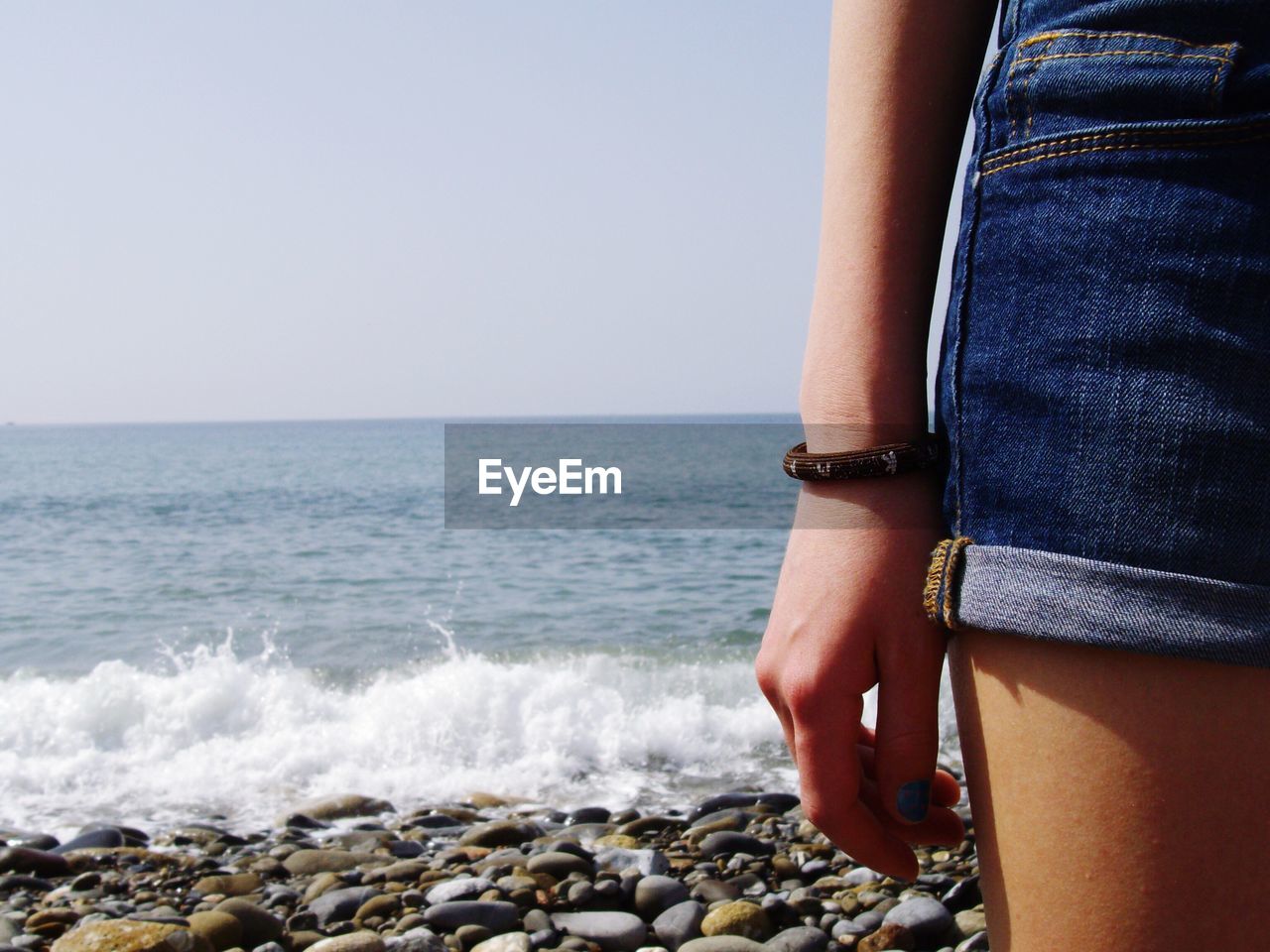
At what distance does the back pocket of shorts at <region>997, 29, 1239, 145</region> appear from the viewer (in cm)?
82

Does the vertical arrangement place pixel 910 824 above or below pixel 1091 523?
below

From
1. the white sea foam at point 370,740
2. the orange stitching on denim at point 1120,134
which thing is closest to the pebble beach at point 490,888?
the white sea foam at point 370,740

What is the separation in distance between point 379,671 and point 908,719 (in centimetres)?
Result: 947

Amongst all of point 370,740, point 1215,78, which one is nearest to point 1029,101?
point 1215,78

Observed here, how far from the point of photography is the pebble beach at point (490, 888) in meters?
3.77

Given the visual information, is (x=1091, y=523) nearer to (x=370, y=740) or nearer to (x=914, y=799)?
(x=914, y=799)

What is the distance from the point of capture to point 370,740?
7516 millimetres

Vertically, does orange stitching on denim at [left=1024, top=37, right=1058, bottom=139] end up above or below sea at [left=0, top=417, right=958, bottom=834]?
above

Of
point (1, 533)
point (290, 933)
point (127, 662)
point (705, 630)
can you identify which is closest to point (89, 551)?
point (1, 533)

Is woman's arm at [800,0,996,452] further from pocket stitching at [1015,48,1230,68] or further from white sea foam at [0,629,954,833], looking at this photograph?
white sea foam at [0,629,954,833]

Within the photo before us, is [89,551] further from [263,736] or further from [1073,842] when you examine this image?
[1073,842]

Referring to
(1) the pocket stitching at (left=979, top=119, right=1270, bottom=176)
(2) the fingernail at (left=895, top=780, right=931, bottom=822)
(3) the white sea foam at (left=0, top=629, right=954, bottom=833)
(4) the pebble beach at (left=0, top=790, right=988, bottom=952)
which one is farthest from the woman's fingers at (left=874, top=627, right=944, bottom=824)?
(3) the white sea foam at (left=0, top=629, right=954, bottom=833)

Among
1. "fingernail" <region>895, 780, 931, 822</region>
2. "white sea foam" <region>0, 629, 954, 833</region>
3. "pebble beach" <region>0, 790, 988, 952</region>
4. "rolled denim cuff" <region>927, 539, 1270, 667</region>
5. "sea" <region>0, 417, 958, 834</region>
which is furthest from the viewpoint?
"sea" <region>0, 417, 958, 834</region>

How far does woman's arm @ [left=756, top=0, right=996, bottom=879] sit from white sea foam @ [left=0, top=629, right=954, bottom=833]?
17.8 feet
